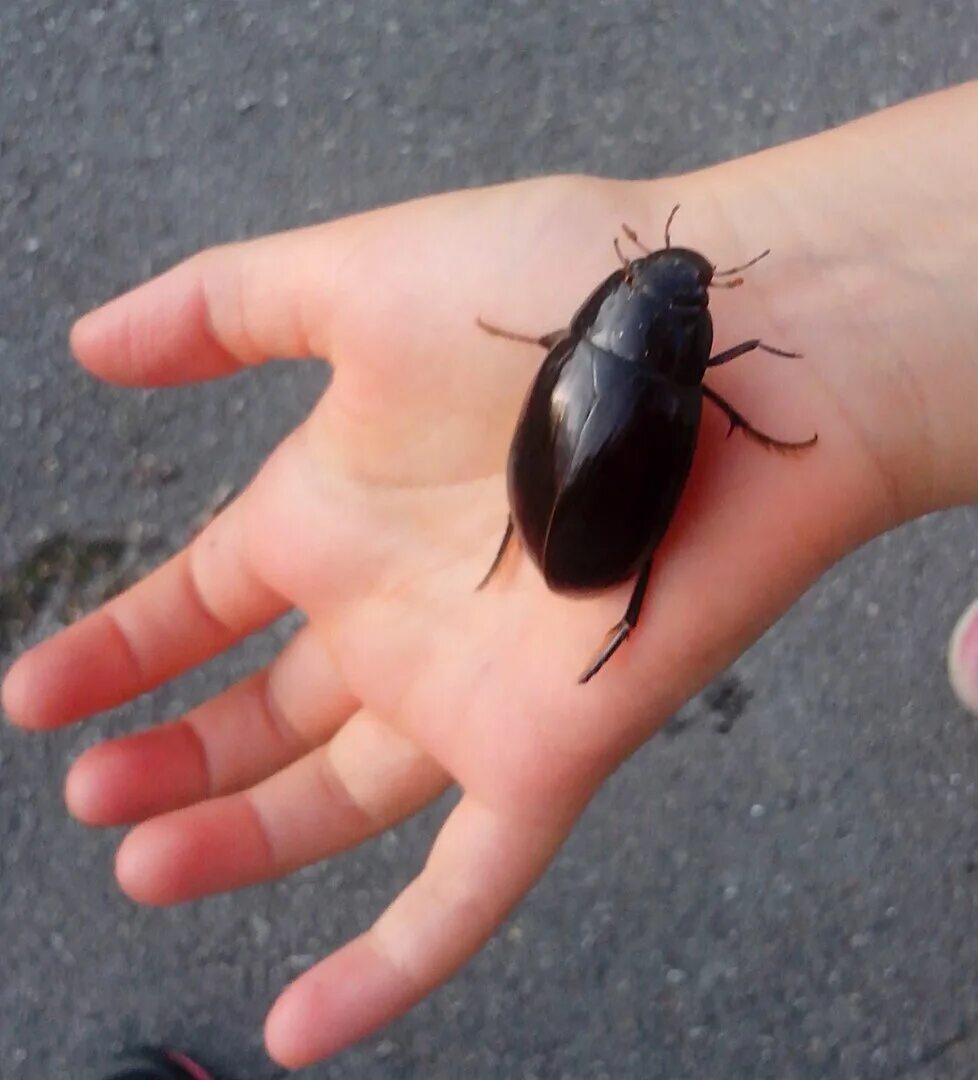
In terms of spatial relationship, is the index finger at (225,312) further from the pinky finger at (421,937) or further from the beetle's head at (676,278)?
the pinky finger at (421,937)

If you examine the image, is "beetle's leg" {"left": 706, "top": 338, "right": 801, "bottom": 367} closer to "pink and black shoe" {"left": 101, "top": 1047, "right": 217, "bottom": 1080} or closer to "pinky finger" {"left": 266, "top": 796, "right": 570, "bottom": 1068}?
"pinky finger" {"left": 266, "top": 796, "right": 570, "bottom": 1068}

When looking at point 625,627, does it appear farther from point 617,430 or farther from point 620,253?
point 620,253

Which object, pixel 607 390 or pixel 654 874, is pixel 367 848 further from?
pixel 607 390

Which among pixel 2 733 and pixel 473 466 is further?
pixel 2 733

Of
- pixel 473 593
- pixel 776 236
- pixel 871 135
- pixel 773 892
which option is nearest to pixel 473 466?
pixel 473 593

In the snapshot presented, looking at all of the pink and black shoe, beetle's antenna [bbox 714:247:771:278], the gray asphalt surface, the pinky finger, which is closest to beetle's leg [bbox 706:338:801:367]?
beetle's antenna [bbox 714:247:771:278]

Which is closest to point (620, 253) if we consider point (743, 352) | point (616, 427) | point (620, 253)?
point (620, 253)

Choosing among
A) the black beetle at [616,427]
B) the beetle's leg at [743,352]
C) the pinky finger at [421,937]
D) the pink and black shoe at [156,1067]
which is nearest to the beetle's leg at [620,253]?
the black beetle at [616,427]
